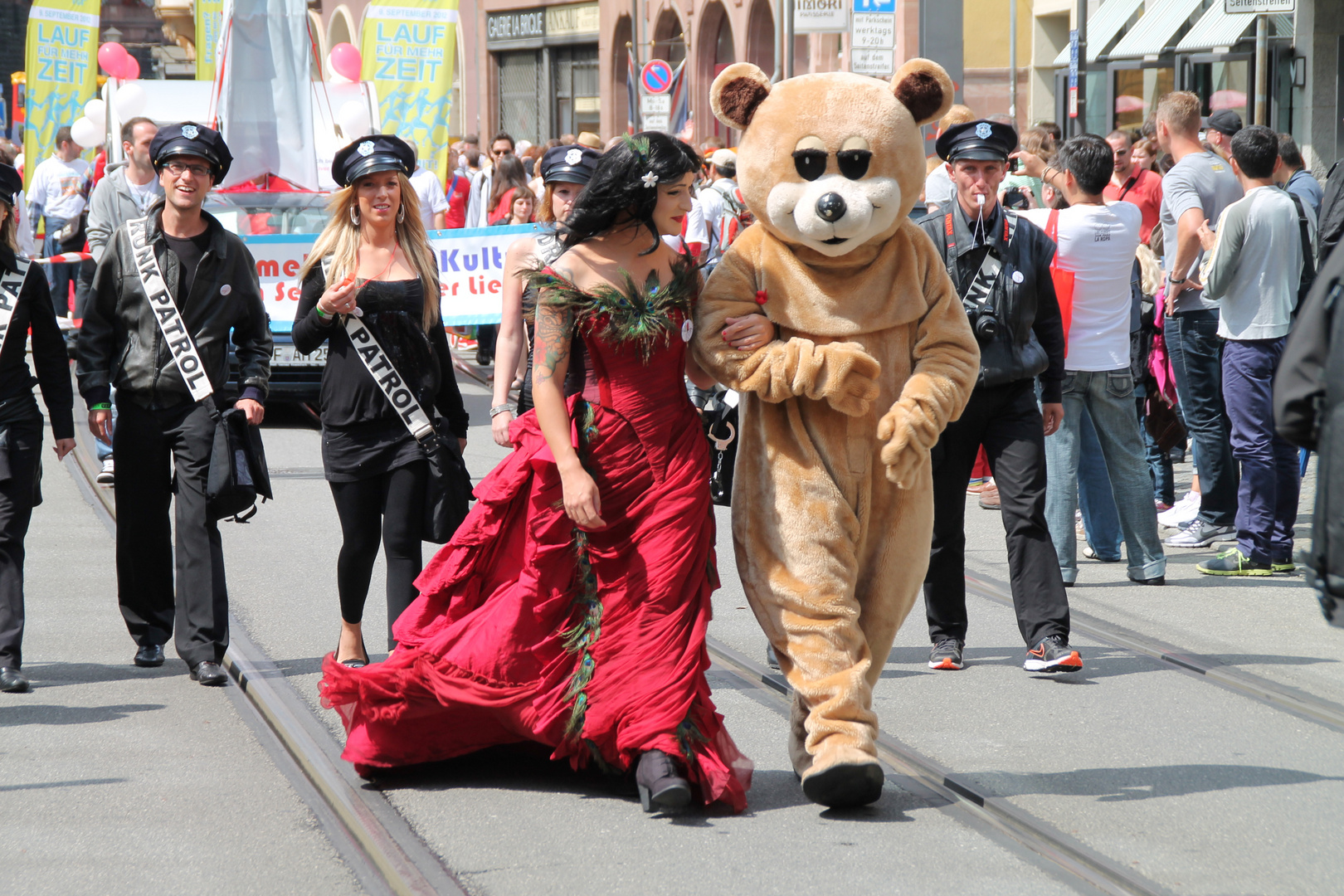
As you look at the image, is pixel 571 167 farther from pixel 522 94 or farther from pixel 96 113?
pixel 522 94

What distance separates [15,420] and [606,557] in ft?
8.50

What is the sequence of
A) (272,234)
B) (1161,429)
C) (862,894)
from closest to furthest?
(862,894)
(1161,429)
(272,234)

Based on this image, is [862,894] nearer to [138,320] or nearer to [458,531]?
[458,531]

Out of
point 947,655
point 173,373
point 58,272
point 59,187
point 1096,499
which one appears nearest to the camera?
point 173,373

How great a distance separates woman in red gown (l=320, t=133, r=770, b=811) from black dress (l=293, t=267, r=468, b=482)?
1184mm

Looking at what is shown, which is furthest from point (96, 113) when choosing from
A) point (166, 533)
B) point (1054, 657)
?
point (1054, 657)

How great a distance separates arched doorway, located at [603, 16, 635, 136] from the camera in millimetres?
35219

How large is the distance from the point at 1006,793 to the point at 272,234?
9372 millimetres

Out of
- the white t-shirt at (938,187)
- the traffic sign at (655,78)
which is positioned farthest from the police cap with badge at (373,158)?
the traffic sign at (655,78)

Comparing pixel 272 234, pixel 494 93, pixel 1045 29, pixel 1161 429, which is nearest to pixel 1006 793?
pixel 1161 429

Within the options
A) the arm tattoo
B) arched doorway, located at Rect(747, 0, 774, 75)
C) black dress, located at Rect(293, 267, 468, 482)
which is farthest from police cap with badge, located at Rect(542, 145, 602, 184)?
arched doorway, located at Rect(747, 0, 774, 75)

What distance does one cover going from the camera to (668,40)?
3388 cm

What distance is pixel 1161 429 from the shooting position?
8.84 meters

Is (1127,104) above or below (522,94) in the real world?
below
